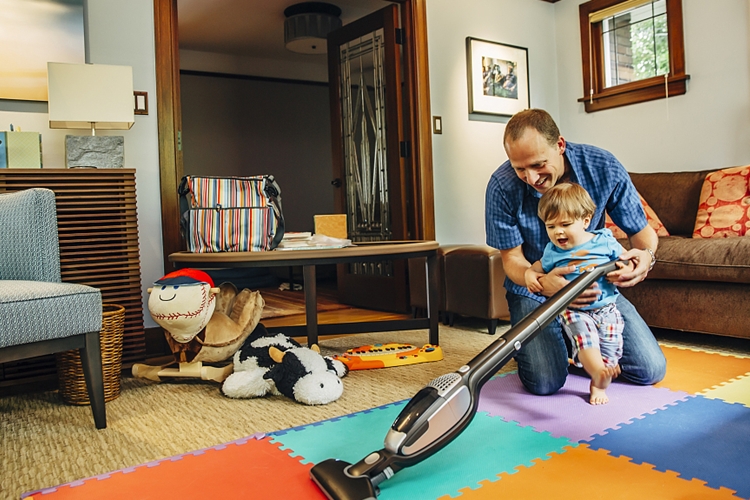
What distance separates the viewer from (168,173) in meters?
2.95

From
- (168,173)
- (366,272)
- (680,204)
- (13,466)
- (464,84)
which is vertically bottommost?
(13,466)

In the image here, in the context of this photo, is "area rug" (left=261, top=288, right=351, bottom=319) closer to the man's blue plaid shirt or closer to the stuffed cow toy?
the stuffed cow toy

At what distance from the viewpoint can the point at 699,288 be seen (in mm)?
2721

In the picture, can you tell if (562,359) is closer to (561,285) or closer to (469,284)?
(561,285)

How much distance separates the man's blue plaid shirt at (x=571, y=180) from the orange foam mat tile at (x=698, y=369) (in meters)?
0.55

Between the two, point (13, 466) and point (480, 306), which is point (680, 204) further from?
point (13, 466)

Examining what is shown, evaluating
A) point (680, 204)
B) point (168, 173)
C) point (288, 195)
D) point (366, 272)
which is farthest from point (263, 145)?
point (680, 204)

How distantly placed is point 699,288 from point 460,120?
1.93 metres

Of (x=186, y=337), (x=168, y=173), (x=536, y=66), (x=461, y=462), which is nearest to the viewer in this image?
(x=461, y=462)

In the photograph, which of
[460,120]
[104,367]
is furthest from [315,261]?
[460,120]

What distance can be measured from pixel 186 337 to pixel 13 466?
0.80 meters

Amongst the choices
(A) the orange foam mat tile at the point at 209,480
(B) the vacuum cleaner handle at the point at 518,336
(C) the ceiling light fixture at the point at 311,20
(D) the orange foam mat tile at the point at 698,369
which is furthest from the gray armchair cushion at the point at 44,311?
(C) the ceiling light fixture at the point at 311,20

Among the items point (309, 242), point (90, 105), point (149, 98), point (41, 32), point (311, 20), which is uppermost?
point (311, 20)

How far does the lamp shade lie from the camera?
2424 millimetres
